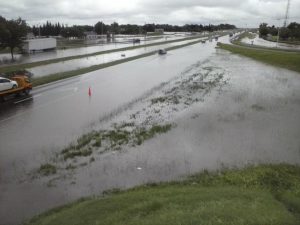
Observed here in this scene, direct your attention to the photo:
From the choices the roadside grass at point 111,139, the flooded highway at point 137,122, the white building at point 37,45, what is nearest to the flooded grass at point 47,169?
the flooded highway at point 137,122

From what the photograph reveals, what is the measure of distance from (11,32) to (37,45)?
19.9 meters

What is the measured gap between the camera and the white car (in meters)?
24.6

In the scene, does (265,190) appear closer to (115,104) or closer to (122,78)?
(115,104)

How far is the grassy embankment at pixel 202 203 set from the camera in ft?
24.8

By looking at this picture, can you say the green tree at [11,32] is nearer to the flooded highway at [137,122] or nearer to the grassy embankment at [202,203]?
the flooded highway at [137,122]

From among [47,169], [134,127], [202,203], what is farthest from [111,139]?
[202,203]

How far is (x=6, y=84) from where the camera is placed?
25.0 m

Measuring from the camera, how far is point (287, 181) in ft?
37.4

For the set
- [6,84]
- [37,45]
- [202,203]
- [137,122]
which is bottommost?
[137,122]

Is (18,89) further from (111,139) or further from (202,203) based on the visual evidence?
(202,203)

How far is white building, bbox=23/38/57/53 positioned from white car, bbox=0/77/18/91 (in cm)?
4714

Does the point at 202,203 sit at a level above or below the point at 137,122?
above

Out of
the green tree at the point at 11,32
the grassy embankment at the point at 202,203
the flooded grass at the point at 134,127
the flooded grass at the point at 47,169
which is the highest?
the green tree at the point at 11,32

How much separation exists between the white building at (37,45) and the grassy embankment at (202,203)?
66.0 m
